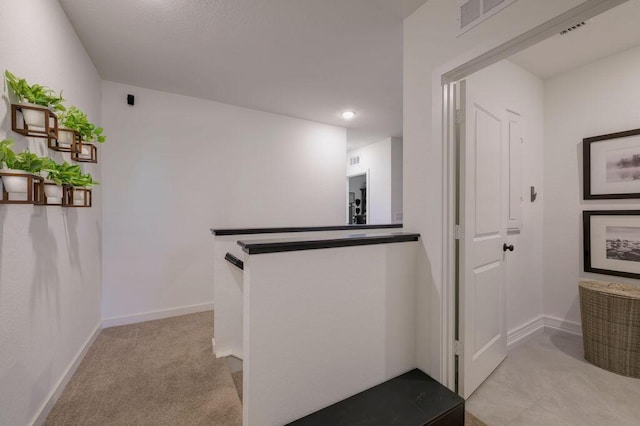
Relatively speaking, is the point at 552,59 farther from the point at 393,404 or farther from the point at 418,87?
the point at 393,404

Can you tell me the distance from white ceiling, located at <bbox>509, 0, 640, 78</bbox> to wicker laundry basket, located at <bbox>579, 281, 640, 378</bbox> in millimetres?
2024

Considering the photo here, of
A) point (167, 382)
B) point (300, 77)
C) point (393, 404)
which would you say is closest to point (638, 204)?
point (393, 404)

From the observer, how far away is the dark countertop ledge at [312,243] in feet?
4.23

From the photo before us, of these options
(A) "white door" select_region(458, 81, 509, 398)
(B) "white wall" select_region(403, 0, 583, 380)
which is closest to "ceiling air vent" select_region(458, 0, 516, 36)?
(B) "white wall" select_region(403, 0, 583, 380)

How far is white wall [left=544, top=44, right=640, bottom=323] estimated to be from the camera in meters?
2.36

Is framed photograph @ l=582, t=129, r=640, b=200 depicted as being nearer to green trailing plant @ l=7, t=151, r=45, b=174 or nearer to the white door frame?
the white door frame

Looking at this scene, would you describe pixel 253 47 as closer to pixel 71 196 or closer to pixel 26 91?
pixel 26 91

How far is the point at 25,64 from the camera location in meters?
1.44

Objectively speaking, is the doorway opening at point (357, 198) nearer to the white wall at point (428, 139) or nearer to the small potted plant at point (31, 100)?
the white wall at point (428, 139)

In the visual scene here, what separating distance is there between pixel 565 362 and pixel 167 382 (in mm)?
3080

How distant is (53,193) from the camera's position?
1.60 m

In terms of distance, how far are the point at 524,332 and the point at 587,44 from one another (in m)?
2.60

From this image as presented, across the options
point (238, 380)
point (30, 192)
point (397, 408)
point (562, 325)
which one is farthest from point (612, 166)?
point (30, 192)

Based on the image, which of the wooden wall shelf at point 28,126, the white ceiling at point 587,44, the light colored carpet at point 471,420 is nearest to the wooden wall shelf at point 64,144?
the wooden wall shelf at point 28,126
